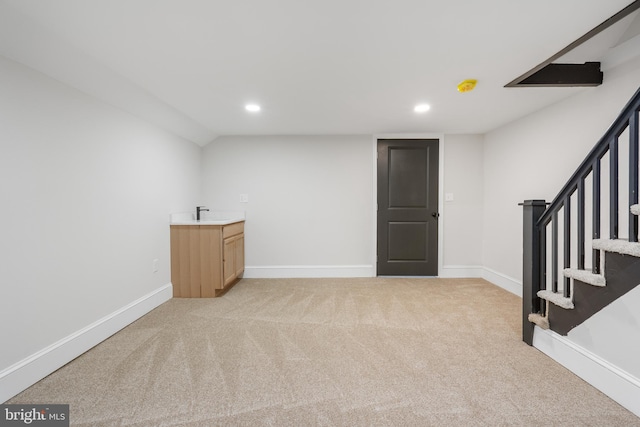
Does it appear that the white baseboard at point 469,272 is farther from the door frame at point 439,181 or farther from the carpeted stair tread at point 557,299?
the carpeted stair tread at point 557,299

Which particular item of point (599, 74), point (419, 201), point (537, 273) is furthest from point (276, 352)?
point (599, 74)

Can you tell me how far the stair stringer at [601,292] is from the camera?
1.38 meters

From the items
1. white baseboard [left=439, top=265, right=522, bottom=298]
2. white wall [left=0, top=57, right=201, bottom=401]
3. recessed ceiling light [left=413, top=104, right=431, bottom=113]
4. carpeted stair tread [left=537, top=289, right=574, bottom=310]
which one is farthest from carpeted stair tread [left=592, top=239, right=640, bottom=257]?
white wall [left=0, top=57, right=201, bottom=401]

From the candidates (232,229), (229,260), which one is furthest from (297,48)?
(229,260)

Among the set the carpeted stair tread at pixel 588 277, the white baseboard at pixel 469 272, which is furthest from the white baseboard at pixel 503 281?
the carpeted stair tread at pixel 588 277

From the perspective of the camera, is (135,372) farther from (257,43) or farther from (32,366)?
(257,43)

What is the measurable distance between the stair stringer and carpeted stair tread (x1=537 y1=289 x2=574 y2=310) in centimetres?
3

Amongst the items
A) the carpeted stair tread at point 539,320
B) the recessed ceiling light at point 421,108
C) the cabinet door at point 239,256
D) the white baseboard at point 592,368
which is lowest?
the white baseboard at point 592,368

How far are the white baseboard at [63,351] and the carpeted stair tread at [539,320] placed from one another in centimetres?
334

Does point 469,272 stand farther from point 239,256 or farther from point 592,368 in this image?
point 239,256

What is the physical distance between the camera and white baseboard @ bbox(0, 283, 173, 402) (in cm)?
153

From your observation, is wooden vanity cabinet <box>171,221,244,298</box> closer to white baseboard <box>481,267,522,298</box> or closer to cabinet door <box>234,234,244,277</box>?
cabinet door <box>234,234,244,277</box>

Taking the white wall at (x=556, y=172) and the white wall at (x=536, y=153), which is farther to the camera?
the white wall at (x=536, y=153)

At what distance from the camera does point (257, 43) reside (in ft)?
5.44
